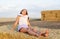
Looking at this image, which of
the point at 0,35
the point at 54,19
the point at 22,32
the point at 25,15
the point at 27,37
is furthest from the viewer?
the point at 54,19

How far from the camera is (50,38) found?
887 cm

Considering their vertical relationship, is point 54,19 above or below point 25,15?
below

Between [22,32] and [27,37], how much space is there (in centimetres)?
84

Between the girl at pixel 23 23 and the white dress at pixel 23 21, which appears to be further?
the white dress at pixel 23 21

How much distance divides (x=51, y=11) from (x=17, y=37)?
11.3 meters

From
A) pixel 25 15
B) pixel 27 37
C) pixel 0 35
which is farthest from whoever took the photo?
pixel 25 15

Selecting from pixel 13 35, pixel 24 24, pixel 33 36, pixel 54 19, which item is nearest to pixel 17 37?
pixel 13 35

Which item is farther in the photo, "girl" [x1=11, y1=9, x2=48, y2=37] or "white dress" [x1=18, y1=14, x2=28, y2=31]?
"white dress" [x1=18, y1=14, x2=28, y2=31]

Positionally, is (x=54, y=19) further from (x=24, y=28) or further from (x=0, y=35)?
(x=0, y=35)

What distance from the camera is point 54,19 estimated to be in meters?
18.5

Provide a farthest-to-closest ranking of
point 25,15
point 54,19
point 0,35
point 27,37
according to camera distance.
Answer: point 54,19
point 25,15
point 27,37
point 0,35

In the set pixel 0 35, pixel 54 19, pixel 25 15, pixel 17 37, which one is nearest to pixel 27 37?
pixel 17 37

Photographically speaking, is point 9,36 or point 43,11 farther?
point 43,11

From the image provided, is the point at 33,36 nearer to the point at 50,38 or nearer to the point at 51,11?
the point at 50,38
